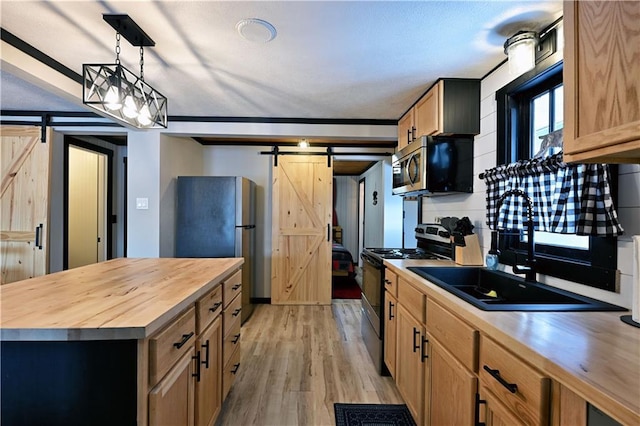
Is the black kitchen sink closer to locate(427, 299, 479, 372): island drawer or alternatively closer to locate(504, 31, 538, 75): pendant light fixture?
locate(427, 299, 479, 372): island drawer

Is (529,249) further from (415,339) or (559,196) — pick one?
(415,339)

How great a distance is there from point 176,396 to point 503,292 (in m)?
1.78

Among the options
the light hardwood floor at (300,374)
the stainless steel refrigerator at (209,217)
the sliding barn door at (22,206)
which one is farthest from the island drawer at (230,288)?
the sliding barn door at (22,206)

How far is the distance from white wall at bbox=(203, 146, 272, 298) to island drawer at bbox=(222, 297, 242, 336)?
2.33 m

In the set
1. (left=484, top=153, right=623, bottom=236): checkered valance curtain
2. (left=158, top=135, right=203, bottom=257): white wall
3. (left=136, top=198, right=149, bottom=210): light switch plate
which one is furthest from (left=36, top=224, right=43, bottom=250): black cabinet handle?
(left=484, top=153, right=623, bottom=236): checkered valance curtain

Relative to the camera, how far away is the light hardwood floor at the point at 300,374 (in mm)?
2094

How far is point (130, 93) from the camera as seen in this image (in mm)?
1854

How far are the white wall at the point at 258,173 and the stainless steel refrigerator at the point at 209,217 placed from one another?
2.93ft

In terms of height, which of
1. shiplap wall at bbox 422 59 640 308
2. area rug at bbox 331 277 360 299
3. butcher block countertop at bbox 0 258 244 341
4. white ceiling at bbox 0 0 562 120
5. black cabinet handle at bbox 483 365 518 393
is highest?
white ceiling at bbox 0 0 562 120

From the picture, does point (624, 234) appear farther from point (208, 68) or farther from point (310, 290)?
point (310, 290)

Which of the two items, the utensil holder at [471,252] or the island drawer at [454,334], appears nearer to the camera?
the island drawer at [454,334]

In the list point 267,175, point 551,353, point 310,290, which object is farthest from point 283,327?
point 551,353

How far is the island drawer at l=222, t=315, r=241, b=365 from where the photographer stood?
6.43ft

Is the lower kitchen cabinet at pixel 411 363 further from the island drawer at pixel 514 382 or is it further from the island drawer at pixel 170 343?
the island drawer at pixel 170 343
